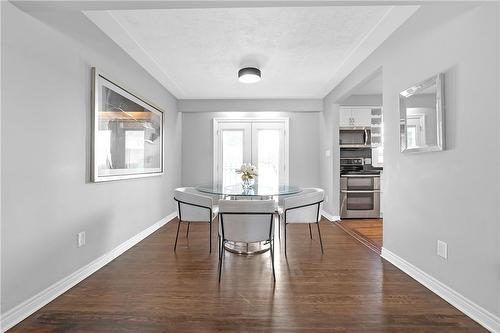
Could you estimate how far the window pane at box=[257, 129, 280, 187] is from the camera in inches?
218

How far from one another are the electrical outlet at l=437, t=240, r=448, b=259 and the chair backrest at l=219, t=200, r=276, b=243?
1410 mm

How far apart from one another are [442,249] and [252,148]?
3944mm

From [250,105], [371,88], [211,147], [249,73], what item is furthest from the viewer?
[211,147]

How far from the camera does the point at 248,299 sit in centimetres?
203

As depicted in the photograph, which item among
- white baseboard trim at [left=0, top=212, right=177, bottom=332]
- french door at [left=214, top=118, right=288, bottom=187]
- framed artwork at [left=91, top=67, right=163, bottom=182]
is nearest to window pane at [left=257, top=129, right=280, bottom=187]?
french door at [left=214, top=118, right=288, bottom=187]

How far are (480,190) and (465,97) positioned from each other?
0.68 meters

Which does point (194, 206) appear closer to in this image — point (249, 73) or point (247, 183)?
point (247, 183)

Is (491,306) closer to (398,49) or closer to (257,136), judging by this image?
(398,49)

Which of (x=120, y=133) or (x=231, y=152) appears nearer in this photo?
(x=120, y=133)

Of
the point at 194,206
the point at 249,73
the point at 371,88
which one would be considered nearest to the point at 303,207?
the point at 194,206

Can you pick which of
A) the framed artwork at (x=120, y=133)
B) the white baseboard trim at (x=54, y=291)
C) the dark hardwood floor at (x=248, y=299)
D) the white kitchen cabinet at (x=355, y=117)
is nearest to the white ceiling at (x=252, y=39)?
the framed artwork at (x=120, y=133)

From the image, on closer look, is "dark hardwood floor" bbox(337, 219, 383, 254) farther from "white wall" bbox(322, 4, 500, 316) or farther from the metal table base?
the metal table base

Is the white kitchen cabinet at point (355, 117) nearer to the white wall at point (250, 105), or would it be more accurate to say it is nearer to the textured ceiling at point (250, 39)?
the white wall at point (250, 105)

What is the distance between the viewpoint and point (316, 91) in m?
4.73
